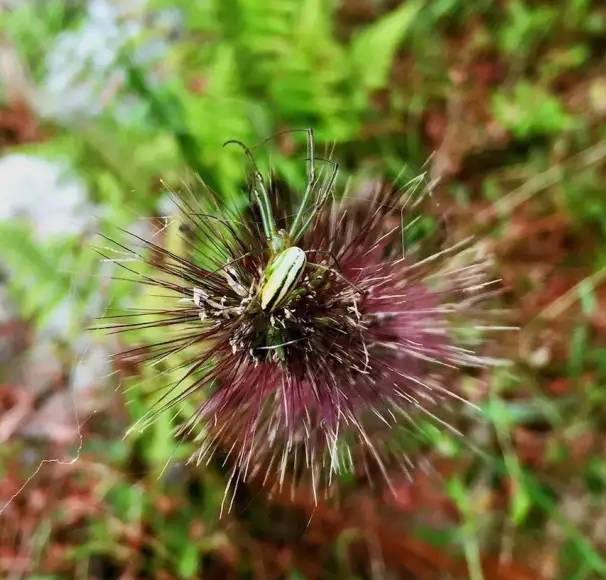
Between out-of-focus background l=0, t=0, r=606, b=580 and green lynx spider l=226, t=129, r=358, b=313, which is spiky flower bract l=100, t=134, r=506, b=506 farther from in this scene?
out-of-focus background l=0, t=0, r=606, b=580

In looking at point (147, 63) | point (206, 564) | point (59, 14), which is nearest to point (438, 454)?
point (206, 564)

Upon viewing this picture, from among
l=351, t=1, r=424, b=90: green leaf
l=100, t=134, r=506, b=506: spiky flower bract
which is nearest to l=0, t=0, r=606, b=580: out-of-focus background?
l=351, t=1, r=424, b=90: green leaf

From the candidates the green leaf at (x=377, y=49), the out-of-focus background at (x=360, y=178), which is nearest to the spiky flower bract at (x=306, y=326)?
the out-of-focus background at (x=360, y=178)

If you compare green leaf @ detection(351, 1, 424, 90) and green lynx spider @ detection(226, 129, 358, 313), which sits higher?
green leaf @ detection(351, 1, 424, 90)

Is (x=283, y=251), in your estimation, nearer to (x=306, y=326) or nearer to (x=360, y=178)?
(x=306, y=326)

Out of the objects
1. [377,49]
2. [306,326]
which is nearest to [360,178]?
[377,49]

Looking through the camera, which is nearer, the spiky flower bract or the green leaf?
the spiky flower bract

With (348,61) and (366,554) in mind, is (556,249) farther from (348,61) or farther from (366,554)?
(366,554)
